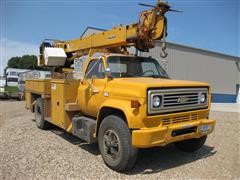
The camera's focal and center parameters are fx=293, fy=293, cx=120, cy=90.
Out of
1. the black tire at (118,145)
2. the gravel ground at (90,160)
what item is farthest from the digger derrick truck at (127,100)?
the gravel ground at (90,160)

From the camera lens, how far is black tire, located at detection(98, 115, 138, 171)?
5277 millimetres

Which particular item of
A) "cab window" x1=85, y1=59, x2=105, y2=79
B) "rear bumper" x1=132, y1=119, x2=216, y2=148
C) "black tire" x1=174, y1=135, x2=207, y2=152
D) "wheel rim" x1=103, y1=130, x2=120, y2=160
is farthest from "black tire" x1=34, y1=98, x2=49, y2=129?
"rear bumper" x1=132, y1=119, x2=216, y2=148

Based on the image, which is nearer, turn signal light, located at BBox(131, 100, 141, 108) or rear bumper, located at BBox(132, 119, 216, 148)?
rear bumper, located at BBox(132, 119, 216, 148)

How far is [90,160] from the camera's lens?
6.17 metres

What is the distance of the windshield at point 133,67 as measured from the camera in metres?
6.52

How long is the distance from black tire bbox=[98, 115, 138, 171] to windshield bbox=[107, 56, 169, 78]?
1.20 m

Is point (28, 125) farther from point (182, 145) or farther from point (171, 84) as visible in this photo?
point (171, 84)

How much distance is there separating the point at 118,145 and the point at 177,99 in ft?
4.62

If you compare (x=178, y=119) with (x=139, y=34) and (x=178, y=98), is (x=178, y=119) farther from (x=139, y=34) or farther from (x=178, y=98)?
(x=139, y=34)

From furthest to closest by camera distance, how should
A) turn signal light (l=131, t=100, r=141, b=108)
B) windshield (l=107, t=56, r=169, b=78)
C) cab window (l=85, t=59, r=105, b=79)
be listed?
cab window (l=85, t=59, r=105, b=79) < windshield (l=107, t=56, r=169, b=78) < turn signal light (l=131, t=100, r=141, b=108)

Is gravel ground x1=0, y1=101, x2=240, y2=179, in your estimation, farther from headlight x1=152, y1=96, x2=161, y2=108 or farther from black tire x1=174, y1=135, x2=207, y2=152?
headlight x1=152, y1=96, x2=161, y2=108

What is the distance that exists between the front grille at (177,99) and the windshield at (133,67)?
121 centimetres

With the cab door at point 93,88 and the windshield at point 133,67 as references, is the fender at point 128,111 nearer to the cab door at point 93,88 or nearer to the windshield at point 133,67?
the cab door at point 93,88

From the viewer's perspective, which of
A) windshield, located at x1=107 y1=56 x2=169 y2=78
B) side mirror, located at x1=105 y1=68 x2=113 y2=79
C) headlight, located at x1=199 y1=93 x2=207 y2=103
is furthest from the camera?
windshield, located at x1=107 y1=56 x2=169 y2=78
